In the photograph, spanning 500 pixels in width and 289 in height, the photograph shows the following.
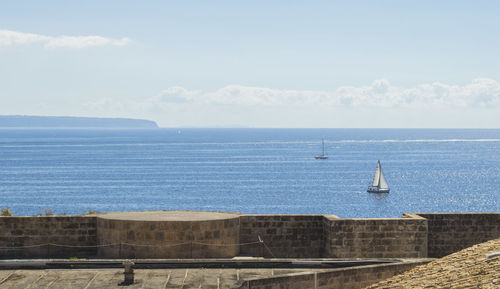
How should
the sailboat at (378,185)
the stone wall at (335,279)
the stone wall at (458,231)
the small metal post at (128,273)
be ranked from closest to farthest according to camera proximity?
the stone wall at (335,279) < the small metal post at (128,273) < the stone wall at (458,231) < the sailboat at (378,185)

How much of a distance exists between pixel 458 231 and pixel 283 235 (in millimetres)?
5104

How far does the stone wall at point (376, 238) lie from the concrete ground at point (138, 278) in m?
1.86

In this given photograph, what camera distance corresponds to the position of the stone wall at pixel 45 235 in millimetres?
19812

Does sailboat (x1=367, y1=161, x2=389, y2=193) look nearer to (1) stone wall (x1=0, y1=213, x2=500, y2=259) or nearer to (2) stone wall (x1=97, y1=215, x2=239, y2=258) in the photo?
(1) stone wall (x1=0, y1=213, x2=500, y2=259)

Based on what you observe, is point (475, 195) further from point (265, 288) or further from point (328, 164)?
point (265, 288)

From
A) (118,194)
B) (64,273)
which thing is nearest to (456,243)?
(64,273)

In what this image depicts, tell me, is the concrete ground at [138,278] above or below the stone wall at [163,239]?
below

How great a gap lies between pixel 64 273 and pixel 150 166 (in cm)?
14280

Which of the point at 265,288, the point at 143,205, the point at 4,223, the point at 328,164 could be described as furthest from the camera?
the point at 328,164

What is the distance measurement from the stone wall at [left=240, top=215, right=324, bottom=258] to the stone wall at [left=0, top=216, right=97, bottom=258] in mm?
4210

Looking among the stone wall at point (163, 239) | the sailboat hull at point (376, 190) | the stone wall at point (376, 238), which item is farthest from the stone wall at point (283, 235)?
the sailboat hull at point (376, 190)

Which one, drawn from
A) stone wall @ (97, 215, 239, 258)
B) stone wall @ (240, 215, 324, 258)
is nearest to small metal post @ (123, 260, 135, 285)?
stone wall @ (97, 215, 239, 258)

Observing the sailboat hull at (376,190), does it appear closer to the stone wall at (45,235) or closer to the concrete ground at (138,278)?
the stone wall at (45,235)

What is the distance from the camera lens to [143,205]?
96.6 meters
